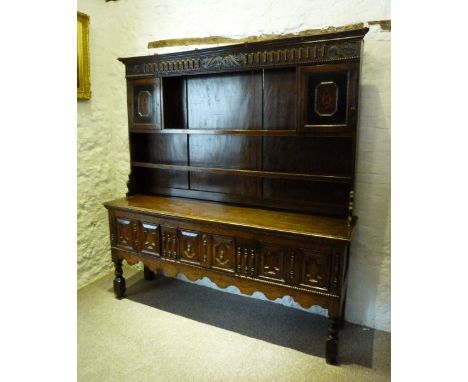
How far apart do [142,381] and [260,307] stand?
3.58 feet

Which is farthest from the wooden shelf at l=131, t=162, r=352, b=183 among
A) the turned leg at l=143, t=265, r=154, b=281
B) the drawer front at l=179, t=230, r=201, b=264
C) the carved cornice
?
the turned leg at l=143, t=265, r=154, b=281

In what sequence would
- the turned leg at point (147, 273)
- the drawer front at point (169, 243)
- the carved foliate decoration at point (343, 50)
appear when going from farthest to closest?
the turned leg at point (147, 273)
the drawer front at point (169, 243)
the carved foliate decoration at point (343, 50)

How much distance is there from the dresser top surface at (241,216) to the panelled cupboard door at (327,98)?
0.59 meters

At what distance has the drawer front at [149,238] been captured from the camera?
2.51m

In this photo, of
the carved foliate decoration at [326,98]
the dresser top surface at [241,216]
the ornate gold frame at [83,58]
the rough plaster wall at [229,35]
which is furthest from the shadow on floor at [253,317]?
the ornate gold frame at [83,58]

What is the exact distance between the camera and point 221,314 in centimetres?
260

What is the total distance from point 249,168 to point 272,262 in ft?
2.58

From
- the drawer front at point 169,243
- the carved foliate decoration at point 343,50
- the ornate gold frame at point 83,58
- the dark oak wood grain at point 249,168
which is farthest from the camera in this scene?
the ornate gold frame at point 83,58

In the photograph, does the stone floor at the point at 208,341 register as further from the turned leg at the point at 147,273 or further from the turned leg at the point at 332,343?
the turned leg at the point at 147,273

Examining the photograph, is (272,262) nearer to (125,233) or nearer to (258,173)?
(258,173)

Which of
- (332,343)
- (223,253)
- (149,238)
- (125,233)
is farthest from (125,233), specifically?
(332,343)

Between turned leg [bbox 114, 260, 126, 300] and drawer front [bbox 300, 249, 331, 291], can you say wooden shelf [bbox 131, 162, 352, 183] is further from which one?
turned leg [bbox 114, 260, 126, 300]
